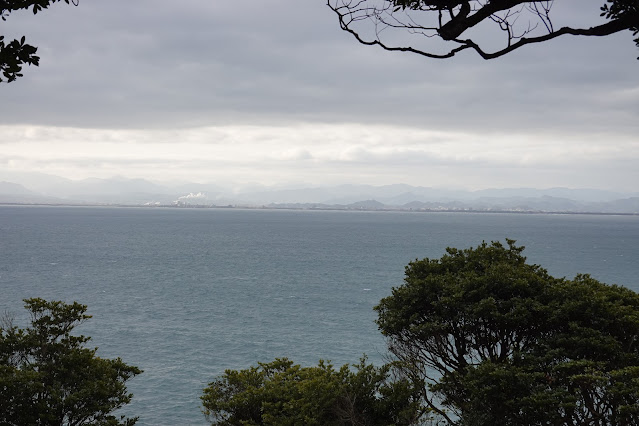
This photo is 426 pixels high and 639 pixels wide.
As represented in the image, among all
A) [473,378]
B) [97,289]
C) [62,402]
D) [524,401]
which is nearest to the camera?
[524,401]

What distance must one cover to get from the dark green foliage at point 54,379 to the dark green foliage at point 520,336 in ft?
29.1

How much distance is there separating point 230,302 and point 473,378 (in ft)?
157

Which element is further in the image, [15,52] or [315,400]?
[315,400]

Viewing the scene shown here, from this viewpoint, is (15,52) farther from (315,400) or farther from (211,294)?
(211,294)

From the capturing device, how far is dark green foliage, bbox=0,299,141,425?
47.9ft

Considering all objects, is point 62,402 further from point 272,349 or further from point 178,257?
point 178,257

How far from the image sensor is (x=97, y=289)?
64.3 metres

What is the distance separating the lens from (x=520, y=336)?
15.8 m

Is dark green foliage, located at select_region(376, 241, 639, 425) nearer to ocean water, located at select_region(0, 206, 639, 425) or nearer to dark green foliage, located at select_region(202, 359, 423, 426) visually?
dark green foliage, located at select_region(202, 359, 423, 426)

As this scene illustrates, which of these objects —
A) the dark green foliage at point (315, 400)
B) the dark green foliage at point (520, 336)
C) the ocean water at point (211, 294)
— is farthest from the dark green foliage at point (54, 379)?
the ocean water at point (211, 294)

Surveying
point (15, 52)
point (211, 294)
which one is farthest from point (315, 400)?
point (211, 294)

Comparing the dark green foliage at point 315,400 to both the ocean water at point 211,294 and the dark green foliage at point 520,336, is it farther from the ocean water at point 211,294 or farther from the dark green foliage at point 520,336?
the ocean water at point 211,294

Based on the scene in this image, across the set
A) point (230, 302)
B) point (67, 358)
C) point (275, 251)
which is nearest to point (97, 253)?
point (275, 251)

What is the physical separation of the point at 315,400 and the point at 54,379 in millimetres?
7766
